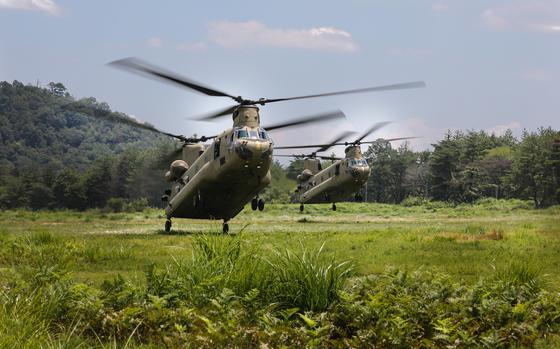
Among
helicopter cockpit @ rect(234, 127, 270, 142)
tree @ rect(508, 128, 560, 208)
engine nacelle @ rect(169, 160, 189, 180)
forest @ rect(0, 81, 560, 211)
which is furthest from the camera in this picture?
tree @ rect(508, 128, 560, 208)

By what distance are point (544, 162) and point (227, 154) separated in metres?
65.2

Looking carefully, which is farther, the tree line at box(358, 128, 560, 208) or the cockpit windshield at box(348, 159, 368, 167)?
the tree line at box(358, 128, 560, 208)

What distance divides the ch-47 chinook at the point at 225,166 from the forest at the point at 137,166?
9.53ft

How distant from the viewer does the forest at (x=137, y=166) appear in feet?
192

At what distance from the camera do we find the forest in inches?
2307

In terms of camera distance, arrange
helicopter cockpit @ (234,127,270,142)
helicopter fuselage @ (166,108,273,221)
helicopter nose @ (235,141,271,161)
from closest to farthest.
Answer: helicopter nose @ (235,141,271,161)
helicopter cockpit @ (234,127,270,142)
helicopter fuselage @ (166,108,273,221)

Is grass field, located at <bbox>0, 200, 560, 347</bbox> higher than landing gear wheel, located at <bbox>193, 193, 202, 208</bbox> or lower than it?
lower

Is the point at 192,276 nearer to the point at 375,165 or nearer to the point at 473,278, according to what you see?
the point at 473,278

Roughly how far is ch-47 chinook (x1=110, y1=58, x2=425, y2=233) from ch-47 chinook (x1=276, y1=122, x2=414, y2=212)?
10.6 m

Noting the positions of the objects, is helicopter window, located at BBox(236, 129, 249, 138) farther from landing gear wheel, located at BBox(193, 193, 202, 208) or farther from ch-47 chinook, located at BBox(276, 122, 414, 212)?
ch-47 chinook, located at BBox(276, 122, 414, 212)

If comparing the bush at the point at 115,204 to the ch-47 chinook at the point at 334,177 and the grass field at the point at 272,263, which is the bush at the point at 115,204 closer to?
the ch-47 chinook at the point at 334,177

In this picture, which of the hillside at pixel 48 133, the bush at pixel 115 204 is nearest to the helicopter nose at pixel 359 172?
the bush at pixel 115 204

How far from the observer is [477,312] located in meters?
6.50

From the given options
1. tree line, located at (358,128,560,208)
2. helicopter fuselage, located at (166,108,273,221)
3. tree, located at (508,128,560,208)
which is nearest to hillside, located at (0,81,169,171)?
tree line, located at (358,128,560,208)
